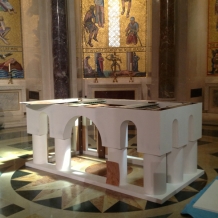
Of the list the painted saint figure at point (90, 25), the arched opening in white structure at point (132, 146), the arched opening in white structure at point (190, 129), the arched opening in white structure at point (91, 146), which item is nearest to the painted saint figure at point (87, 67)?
the painted saint figure at point (90, 25)

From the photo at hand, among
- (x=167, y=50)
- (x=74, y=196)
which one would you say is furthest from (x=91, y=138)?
(x=74, y=196)

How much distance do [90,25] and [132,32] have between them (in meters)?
1.27

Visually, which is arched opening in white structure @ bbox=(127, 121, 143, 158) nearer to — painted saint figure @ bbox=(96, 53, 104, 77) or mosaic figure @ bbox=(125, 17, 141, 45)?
painted saint figure @ bbox=(96, 53, 104, 77)

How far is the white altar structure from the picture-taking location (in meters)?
3.63

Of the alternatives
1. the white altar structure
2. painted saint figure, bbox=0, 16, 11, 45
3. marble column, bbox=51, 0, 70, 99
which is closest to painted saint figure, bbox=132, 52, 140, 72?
marble column, bbox=51, 0, 70, 99

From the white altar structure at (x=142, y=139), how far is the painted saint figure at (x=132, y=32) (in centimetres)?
528

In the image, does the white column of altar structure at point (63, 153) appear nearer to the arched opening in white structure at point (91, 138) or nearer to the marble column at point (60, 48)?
the arched opening in white structure at point (91, 138)

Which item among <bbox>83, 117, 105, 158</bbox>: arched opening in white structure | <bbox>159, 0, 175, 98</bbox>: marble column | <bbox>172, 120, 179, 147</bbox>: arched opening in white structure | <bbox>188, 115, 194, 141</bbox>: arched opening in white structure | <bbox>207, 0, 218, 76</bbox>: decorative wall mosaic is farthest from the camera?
<bbox>207, 0, 218, 76</bbox>: decorative wall mosaic

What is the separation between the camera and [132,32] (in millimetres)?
9531

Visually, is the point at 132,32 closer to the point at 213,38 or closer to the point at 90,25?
the point at 90,25

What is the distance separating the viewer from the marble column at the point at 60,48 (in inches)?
312

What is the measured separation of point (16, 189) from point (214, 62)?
274 inches

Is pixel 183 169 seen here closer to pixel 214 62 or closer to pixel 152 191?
pixel 152 191

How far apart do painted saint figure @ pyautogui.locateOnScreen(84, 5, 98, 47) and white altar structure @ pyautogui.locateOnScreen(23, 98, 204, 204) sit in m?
5.13
